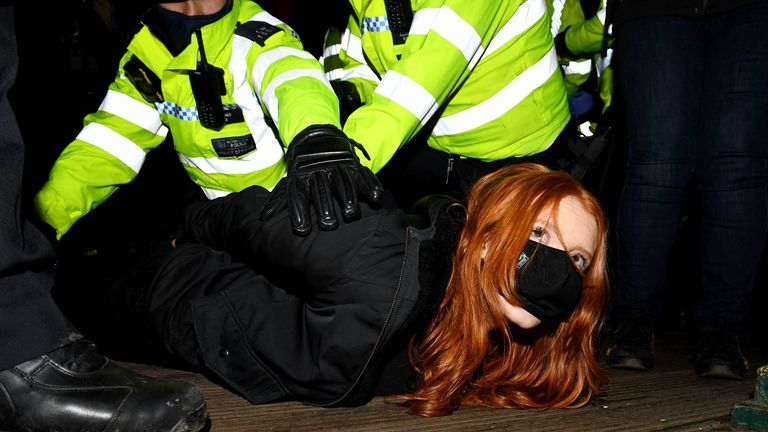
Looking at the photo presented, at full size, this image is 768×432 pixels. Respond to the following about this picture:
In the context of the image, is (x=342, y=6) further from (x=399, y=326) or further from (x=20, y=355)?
(x=20, y=355)

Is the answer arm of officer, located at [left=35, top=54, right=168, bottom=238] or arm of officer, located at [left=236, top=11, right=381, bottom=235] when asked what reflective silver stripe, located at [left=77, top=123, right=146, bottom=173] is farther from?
arm of officer, located at [left=236, top=11, right=381, bottom=235]

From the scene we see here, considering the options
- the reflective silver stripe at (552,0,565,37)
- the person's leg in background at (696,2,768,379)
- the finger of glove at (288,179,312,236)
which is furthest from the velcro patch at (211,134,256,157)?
the person's leg in background at (696,2,768,379)

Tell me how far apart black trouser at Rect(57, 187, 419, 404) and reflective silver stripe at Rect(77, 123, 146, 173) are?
1.50 ft

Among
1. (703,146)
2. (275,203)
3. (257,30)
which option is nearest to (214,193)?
(257,30)

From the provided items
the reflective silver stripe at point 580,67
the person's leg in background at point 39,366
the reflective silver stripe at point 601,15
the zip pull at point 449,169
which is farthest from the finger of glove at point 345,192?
the reflective silver stripe at point 580,67

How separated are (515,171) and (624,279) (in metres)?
0.48

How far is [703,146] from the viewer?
162cm

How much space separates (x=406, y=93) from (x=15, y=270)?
0.78m

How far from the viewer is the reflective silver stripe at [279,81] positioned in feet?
4.79

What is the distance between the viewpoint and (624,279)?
1703mm

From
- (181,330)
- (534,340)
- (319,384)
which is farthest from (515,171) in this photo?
(181,330)

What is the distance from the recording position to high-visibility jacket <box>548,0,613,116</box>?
1951mm

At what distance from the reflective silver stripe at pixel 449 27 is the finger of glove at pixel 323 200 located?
0.47m

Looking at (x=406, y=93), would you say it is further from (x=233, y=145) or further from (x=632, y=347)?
(x=632, y=347)
